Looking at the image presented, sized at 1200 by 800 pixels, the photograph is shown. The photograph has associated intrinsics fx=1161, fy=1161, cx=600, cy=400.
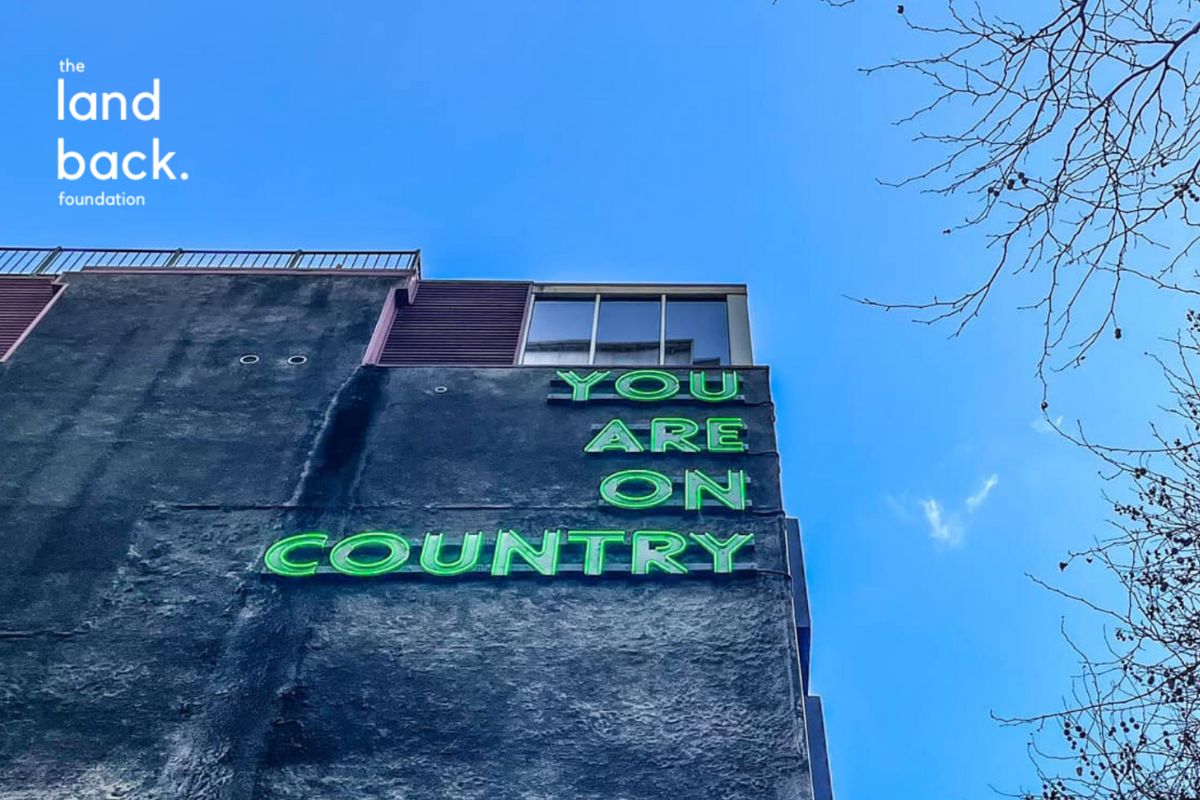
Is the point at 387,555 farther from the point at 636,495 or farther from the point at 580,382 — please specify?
the point at 580,382

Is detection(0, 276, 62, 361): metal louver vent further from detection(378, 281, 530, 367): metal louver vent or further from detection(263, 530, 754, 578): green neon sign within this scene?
detection(263, 530, 754, 578): green neon sign

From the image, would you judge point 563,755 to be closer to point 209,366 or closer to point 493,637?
point 493,637

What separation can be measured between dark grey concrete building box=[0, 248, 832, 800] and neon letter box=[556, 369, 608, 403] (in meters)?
0.05

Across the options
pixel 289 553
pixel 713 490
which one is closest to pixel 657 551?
pixel 713 490

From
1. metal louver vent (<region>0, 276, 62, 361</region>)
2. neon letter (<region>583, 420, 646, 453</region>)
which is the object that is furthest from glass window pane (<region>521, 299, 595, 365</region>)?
metal louver vent (<region>0, 276, 62, 361</region>)

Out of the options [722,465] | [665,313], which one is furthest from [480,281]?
[722,465]

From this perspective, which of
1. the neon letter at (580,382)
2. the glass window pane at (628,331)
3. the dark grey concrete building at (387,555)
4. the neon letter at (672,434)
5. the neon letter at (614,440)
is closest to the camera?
the dark grey concrete building at (387,555)

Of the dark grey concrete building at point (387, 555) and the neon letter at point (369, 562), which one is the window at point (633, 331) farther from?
the neon letter at point (369, 562)

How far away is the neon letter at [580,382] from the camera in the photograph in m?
13.7

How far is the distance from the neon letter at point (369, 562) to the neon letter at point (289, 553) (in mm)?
200

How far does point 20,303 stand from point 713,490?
10.7m

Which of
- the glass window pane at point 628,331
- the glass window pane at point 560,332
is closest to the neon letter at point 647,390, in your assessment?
the glass window pane at point 628,331

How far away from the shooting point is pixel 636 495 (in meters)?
12.2

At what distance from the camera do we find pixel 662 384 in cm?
1405
